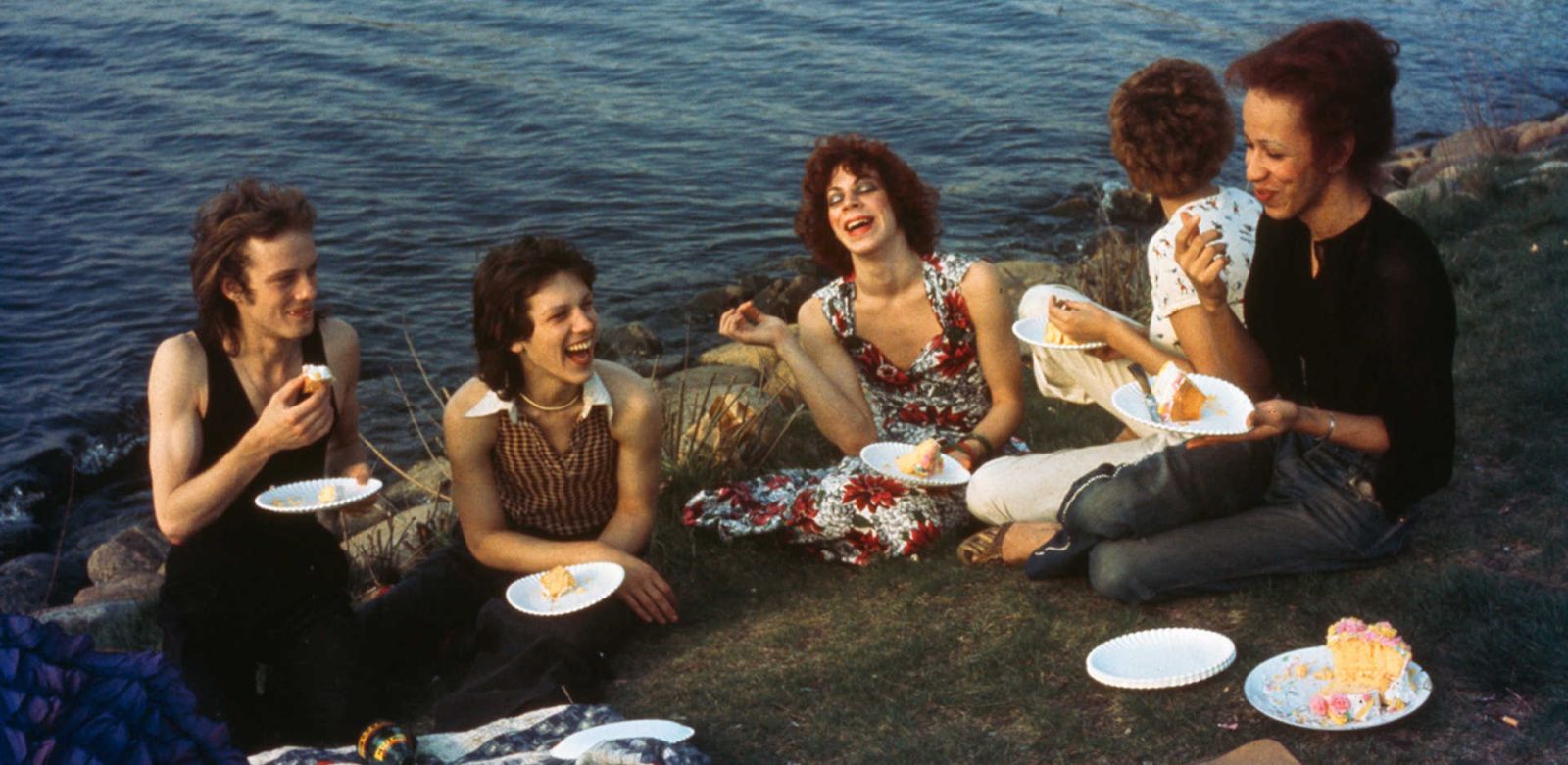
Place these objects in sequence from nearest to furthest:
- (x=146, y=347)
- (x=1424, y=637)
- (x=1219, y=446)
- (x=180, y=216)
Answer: (x=1424, y=637)
(x=1219, y=446)
(x=146, y=347)
(x=180, y=216)

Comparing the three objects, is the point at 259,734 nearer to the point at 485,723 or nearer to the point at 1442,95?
the point at 485,723

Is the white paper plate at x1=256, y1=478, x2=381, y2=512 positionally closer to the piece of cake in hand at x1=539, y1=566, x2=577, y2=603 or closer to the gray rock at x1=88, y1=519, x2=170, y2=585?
the piece of cake in hand at x1=539, y1=566, x2=577, y2=603

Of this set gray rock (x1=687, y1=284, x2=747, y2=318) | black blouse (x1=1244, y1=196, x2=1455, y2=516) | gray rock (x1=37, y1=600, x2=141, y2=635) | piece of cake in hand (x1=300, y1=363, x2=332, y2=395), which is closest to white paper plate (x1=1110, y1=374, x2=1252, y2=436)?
black blouse (x1=1244, y1=196, x2=1455, y2=516)

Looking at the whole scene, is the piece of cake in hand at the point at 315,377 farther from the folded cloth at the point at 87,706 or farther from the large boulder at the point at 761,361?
the large boulder at the point at 761,361

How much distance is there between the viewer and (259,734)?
498 cm

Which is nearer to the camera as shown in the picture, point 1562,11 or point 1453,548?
point 1453,548

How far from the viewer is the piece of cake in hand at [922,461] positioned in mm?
5410

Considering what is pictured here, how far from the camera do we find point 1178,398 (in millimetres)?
4262

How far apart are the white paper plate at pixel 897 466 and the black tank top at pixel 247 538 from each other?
1858mm

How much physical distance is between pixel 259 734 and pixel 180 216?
992cm

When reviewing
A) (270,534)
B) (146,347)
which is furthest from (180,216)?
(270,534)

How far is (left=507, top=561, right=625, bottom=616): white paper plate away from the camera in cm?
473

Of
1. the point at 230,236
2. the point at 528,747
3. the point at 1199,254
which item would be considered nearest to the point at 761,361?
the point at 230,236

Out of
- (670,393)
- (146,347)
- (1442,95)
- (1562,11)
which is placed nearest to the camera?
(670,393)
